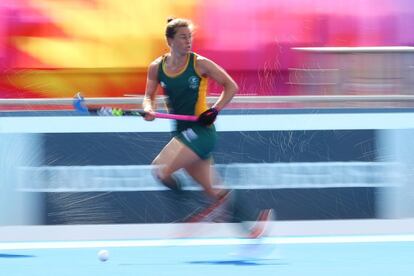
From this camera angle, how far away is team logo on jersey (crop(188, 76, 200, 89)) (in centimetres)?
617

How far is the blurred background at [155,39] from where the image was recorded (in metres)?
8.32

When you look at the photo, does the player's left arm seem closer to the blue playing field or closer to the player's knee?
the player's knee

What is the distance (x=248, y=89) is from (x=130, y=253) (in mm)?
2133

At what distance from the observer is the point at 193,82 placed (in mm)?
6180

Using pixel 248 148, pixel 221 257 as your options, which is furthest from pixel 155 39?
pixel 221 257

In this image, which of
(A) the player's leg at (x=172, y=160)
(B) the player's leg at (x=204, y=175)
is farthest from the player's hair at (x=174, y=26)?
(B) the player's leg at (x=204, y=175)

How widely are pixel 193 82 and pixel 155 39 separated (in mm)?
2300

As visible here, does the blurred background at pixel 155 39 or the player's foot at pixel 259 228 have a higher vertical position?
the blurred background at pixel 155 39

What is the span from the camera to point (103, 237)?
7.48 metres

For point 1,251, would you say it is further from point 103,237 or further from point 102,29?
point 102,29

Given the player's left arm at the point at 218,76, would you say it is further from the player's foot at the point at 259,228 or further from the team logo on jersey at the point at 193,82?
the player's foot at the point at 259,228

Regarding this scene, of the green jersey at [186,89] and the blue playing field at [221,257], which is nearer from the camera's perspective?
the blue playing field at [221,257]

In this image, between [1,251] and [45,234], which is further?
[45,234]

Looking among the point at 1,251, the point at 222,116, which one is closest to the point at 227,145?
the point at 222,116
